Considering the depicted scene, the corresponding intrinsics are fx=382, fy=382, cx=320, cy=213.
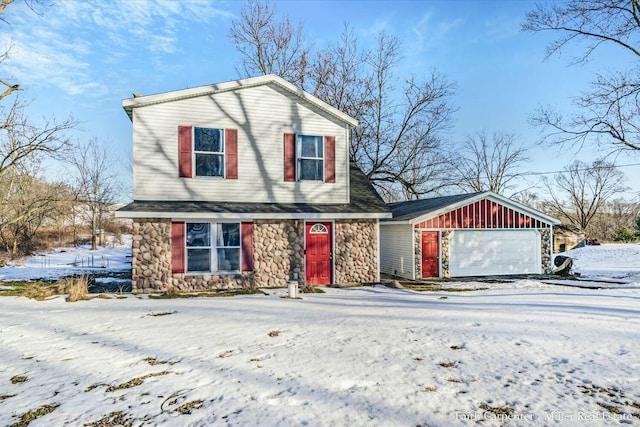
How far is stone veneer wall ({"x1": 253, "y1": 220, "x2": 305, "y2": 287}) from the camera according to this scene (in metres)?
11.7

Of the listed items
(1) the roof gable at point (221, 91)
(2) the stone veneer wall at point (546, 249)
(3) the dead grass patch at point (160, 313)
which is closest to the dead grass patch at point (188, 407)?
(3) the dead grass patch at point (160, 313)

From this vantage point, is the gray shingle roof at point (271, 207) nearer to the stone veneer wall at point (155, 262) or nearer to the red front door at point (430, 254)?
the stone veneer wall at point (155, 262)

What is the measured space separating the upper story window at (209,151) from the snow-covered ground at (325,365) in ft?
15.9

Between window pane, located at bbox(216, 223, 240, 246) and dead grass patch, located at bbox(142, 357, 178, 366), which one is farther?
window pane, located at bbox(216, 223, 240, 246)

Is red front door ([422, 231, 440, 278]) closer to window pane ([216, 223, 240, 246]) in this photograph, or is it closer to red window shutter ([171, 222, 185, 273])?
window pane ([216, 223, 240, 246])

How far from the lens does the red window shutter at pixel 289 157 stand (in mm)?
12383

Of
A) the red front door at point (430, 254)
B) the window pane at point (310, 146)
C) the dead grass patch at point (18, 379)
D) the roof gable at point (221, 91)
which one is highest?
the roof gable at point (221, 91)

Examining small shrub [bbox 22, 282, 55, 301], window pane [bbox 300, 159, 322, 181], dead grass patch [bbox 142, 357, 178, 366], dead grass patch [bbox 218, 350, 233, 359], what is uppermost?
window pane [bbox 300, 159, 322, 181]

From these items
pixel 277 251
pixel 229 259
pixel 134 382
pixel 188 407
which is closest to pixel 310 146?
pixel 277 251

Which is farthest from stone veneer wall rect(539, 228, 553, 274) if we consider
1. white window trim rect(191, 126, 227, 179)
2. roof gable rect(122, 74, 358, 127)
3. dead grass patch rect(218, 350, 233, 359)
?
dead grass patch rect(218, 350, 233, 359)

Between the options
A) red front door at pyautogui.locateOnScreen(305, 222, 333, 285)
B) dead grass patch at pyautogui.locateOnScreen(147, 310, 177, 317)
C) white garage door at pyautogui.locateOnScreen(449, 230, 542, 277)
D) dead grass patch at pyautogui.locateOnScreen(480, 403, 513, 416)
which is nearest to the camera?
dead grass patch at pyautogui.locateOnScreen(480, 403, 513, 416)

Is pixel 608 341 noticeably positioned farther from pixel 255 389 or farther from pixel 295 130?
pixel 295 130

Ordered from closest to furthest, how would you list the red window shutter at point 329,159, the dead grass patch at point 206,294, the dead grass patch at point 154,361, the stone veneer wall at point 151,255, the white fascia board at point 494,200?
1. the dead grass patch at point 154,361
2. the dead grass patch at point 206,294
3. the stone veneer wall at point 151,255
4. the red window shutter at point 329,159
5. the white fascia board at point 494,200

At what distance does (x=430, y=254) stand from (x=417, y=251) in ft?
2.16
